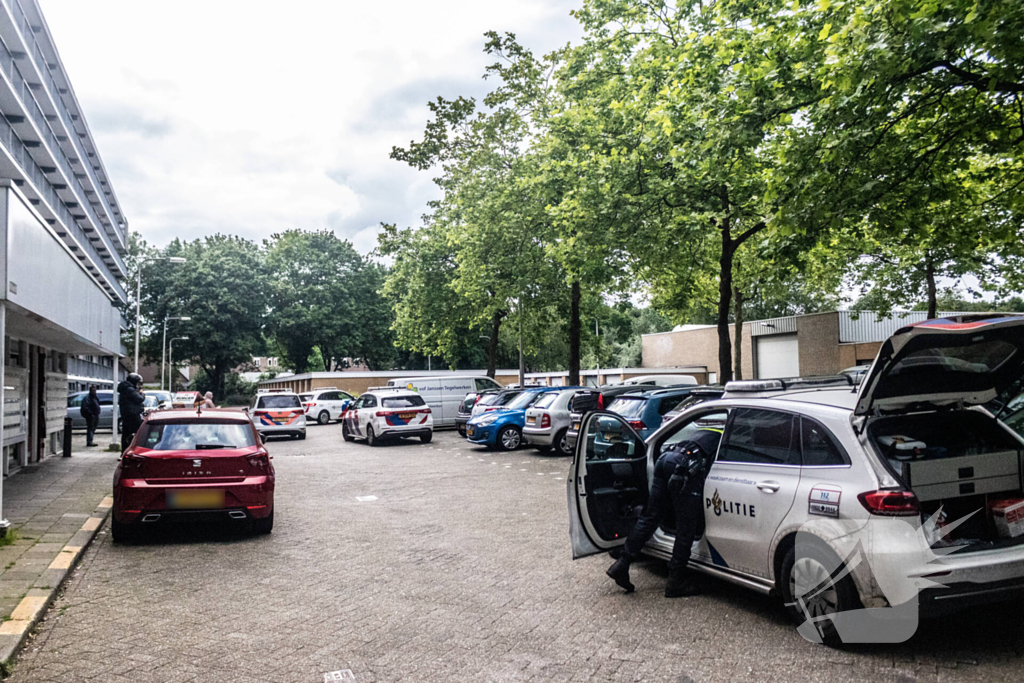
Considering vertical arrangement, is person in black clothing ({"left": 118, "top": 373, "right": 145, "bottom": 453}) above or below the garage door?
below

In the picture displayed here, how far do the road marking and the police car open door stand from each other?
4701 millimetres

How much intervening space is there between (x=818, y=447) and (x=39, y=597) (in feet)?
19.2

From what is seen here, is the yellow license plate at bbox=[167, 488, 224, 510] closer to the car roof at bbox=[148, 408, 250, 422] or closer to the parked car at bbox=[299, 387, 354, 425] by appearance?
the car roof at bbox=[148, 408, 250, 422]

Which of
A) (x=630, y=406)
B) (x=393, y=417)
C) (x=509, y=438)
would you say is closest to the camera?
(x=630, y=406)

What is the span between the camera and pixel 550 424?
56.6 ft

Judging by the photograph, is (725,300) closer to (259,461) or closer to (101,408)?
(259,461)

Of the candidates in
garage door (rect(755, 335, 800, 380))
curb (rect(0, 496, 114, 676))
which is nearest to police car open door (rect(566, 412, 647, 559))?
curb (rect(0, 496, 114, 676))

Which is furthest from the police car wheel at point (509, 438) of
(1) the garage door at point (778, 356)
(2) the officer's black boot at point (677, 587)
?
(1) the garage door at point (778, 356)

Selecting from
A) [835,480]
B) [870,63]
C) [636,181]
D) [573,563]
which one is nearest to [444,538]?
[573,563]

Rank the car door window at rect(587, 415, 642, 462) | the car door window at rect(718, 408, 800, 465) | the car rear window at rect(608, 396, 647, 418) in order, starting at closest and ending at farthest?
the car door window at rect(718, 408, 800, 465) < the car door window at rect(587, 415, 642, 462) < the car rear window at rect(608, 396, 647, 418)

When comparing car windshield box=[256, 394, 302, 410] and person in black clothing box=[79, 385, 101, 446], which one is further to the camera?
car windshield box=[256, 394, 302, 410]

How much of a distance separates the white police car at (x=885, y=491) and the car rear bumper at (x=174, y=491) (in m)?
4.93

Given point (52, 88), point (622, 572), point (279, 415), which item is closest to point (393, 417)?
point (279, 415)

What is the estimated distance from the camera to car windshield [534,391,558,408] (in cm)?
1769
